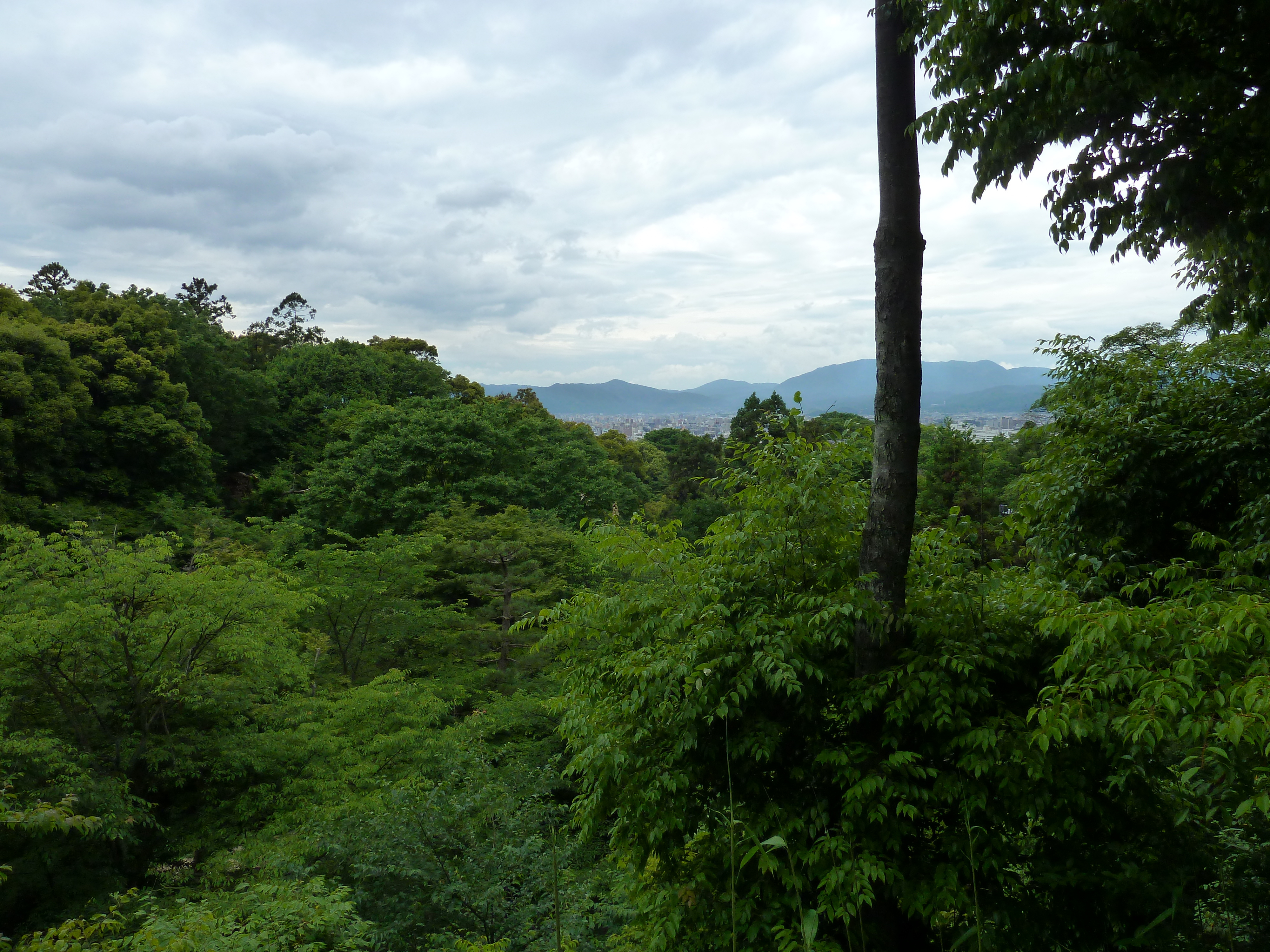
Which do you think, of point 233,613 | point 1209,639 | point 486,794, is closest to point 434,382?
point 233,613

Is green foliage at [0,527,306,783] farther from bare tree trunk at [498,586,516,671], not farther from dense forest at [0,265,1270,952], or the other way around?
bare tree trunk at [498,586,516,671]

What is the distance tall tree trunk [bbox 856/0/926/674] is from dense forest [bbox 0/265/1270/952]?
33 centimetres

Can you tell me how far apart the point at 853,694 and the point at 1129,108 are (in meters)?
4.41

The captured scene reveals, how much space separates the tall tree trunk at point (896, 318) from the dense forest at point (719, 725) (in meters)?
0.33

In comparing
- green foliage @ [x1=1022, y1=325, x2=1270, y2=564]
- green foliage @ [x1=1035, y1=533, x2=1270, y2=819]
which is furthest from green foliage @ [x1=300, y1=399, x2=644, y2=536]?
green foliage @ [x1=1035, y1=533, x2=1270, y2=819]

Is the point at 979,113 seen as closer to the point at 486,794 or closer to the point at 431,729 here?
the point at 486,794

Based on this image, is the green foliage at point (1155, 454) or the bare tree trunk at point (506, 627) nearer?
the green foliage at point (1155, 454)

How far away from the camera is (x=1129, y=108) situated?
15.7ft

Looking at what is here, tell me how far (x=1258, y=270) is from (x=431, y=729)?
11263mm

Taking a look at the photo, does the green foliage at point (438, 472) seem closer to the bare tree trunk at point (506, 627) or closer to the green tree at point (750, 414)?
the bare tree trunk at point (506, 627)

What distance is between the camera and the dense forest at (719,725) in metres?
3.74

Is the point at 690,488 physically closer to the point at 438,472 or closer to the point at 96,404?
the point at 438,472

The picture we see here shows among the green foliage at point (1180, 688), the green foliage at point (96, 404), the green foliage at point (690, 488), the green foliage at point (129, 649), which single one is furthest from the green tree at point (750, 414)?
the green foliage at point (96, 404)

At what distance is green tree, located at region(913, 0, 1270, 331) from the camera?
428 cm
